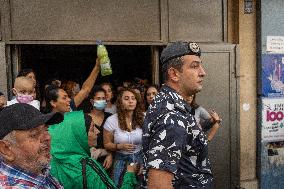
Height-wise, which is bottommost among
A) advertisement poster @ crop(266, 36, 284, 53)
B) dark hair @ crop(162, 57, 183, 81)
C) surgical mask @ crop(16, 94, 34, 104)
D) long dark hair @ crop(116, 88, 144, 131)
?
long dark hair @ crop(116, 88, 144, 131)

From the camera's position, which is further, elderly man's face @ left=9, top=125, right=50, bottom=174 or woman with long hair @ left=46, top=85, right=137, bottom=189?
woman with long hair @ left=46, top=85, right=137, bottom=189

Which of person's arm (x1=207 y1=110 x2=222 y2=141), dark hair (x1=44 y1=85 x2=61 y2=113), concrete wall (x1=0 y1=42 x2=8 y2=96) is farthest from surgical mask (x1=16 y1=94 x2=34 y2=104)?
person's arm (x1=207 y1=110 x2=222 y2=141)

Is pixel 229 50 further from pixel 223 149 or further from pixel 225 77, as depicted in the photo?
pixel 223 149

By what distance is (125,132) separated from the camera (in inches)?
183

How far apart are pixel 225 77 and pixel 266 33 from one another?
1004 millimetres

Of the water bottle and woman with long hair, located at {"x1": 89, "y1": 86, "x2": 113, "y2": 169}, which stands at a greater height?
the water bottle

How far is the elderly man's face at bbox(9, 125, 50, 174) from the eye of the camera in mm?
1914

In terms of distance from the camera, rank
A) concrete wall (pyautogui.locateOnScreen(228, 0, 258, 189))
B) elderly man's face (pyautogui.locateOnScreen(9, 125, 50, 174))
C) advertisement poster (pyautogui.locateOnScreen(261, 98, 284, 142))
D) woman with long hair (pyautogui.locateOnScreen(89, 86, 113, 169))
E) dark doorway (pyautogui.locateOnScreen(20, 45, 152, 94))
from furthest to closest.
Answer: dark doorway (pyautogui.locateOnScreen(20, 45, 152, 94))
advertisement poster (pyautogui.locateOnScreen(261, 98, 284, 142))
concrete wall (pyautogui.locateOnScreen(228, 0, 258, 189))
woman with long hair (pyautogui.locateOnScreen(89, 86, 113, 169))
elderly man's face (pyautogui.locateOnScreen(9, 125, 50, 174))

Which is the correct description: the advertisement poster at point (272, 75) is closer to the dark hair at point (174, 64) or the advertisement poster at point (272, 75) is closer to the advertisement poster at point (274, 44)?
the advertisement poster at point (274, 44)

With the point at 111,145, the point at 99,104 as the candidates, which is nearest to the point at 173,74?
the point at 111,145

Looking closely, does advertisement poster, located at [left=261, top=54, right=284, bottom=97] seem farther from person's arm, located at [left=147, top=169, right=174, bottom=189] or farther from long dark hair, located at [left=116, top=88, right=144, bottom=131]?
person's arm, located at [left=147, top=169, right=174, bottom=189]

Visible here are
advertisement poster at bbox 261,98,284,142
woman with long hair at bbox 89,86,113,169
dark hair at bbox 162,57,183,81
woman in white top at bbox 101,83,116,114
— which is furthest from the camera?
advertisement poster at bbox 261,98,284,142

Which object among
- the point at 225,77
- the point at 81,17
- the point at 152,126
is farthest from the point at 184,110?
the point at 225,77

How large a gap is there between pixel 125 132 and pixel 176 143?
8.02 feet
